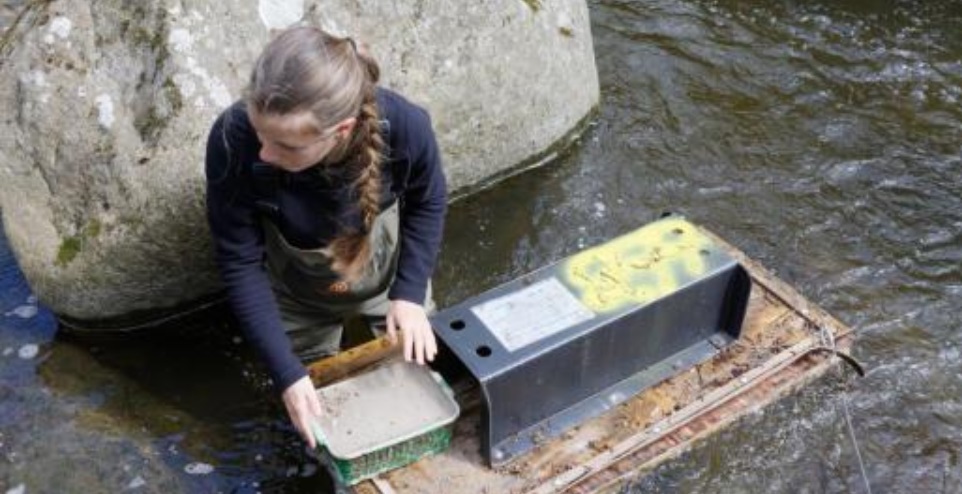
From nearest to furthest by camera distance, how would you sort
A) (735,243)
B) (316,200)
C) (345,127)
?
(345,127) → (316,200) → (735,243)

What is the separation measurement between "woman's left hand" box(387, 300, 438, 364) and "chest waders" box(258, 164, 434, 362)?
0.25 meters

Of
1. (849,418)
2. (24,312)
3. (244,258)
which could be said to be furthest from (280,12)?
(849,418)

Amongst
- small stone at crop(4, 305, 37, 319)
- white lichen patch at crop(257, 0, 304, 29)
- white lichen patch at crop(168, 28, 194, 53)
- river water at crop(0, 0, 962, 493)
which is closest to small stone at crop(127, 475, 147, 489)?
river water at crop(0, 0, 962, 493)

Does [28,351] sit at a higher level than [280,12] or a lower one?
lower

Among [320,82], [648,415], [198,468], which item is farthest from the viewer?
[198,468]

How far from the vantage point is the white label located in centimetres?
273

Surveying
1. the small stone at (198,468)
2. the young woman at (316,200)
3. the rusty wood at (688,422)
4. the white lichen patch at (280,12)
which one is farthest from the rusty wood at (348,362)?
the white lichen patch at (280,12)

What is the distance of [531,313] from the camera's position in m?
2.82

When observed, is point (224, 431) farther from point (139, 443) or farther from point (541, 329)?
point (541, 329)

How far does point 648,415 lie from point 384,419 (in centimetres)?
83

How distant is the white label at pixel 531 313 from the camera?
2.73 metres

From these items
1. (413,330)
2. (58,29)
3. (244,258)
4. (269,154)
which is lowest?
(413,330)

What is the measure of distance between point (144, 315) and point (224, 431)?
60cm

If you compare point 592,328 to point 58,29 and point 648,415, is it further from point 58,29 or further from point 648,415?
point 58,29
